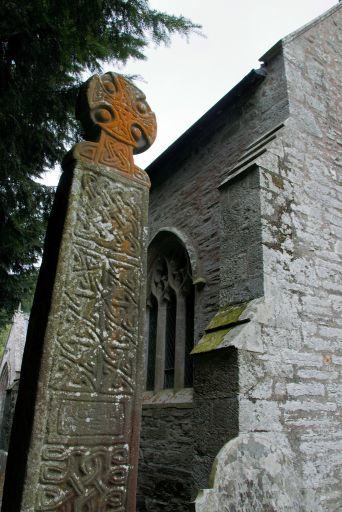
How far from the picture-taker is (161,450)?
5.78m

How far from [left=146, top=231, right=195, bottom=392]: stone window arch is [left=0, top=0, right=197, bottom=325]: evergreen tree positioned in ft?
8.05

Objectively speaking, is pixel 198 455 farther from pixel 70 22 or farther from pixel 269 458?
pixel 70 22

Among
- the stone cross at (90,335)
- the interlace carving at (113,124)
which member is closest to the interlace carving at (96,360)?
the stone cross at (90,335)

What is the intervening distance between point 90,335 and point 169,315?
5627 millimetres

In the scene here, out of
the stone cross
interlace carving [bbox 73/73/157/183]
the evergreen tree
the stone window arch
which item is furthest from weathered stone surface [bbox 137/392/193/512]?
interlace carving [bbox 73/73/157/183]

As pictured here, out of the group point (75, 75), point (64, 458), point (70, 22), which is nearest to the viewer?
point (64, 458)

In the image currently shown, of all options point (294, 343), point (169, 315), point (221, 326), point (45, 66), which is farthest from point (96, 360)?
point (169, 315)

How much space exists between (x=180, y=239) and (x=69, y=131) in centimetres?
250

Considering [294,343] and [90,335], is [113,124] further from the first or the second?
[294,343]

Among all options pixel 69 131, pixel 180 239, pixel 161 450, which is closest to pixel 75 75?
pixel 69 131

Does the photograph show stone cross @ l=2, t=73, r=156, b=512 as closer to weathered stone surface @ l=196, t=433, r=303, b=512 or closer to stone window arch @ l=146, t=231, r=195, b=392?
weathered stone surface @ l=196, t=433, r=303, b=512

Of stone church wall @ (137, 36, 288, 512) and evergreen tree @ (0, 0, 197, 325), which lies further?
stone church wall @ (137, 36, 288, 512)

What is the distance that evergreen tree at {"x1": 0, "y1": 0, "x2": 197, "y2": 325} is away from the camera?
3.87 meters

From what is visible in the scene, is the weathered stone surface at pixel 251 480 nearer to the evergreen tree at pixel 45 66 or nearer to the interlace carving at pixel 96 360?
the interlace carving at pixel 96 360
